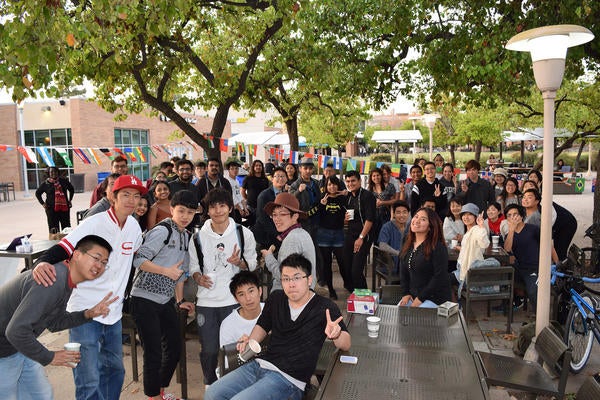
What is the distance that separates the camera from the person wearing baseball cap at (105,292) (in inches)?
129

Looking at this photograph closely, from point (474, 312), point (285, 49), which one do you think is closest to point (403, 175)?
point (285, 49)

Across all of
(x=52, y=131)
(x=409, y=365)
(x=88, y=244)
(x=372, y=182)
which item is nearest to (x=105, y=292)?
(x=88, y=244)

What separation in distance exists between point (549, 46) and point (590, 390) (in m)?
2.65

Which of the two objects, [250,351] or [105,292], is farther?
[105,292]

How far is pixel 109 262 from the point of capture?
3.37 meters

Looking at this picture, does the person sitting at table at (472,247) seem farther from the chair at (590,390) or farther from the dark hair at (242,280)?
the dark hair at (242,280)

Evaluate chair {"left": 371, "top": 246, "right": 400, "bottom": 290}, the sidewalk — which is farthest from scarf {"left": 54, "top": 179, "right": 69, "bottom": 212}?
chair {"left": 371, "top": 246, "right": 400, "bottom": 290}

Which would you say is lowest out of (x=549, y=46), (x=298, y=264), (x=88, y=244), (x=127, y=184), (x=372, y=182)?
(x=298, y=264)

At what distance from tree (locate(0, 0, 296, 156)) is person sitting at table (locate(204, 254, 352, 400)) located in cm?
299

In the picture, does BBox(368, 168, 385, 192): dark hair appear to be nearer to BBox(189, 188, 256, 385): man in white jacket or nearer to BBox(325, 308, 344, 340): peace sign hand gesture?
BBox(189, 188, 256, 385): man in white jacket

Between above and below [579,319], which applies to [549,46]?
above

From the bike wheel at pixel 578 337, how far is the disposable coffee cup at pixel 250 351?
3.12 metres

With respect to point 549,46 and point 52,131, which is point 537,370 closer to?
point 549,46

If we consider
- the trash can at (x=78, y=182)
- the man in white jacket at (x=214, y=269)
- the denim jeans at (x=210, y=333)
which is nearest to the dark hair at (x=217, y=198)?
the man in white jacket at (x=214, y=269)
